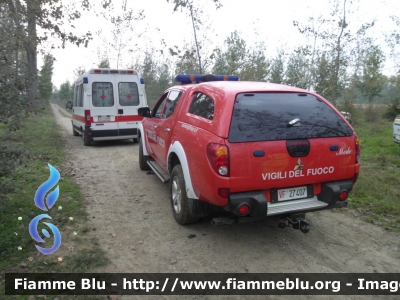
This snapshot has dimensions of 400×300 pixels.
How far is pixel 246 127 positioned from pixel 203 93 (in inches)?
43.4

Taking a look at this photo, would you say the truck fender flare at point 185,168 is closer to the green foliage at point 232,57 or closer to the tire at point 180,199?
the tire at point 180,199

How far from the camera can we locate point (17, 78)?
4352 mm

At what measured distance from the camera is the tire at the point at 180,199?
4129mm

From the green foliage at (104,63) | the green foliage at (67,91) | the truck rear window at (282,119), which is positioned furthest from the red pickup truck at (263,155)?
the green foliage at (67,91)

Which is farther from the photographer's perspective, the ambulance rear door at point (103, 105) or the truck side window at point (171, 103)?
the ambulance rear door at point (103, 105)

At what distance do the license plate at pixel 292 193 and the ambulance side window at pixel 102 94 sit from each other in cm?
803

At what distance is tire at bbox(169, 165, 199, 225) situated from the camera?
4.13 metres

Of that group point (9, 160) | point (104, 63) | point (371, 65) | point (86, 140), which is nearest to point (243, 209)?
point (9, 160)

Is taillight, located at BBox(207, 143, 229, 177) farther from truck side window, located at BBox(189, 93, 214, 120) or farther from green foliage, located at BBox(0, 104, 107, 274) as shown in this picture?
green foliage, located at BBox(0, 104, 107, 274)

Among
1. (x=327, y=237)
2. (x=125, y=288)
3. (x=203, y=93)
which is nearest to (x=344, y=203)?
(x=327, y=237)

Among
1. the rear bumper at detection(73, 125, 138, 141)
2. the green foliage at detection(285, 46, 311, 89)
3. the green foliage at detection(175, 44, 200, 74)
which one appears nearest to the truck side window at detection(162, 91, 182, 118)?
the rear bumper at detection(73, 125, 138, 141)

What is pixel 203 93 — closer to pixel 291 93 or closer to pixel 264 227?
pixel 291 93

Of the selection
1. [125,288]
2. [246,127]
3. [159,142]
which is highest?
[246,127]

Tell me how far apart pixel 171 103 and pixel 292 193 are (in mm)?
2649
